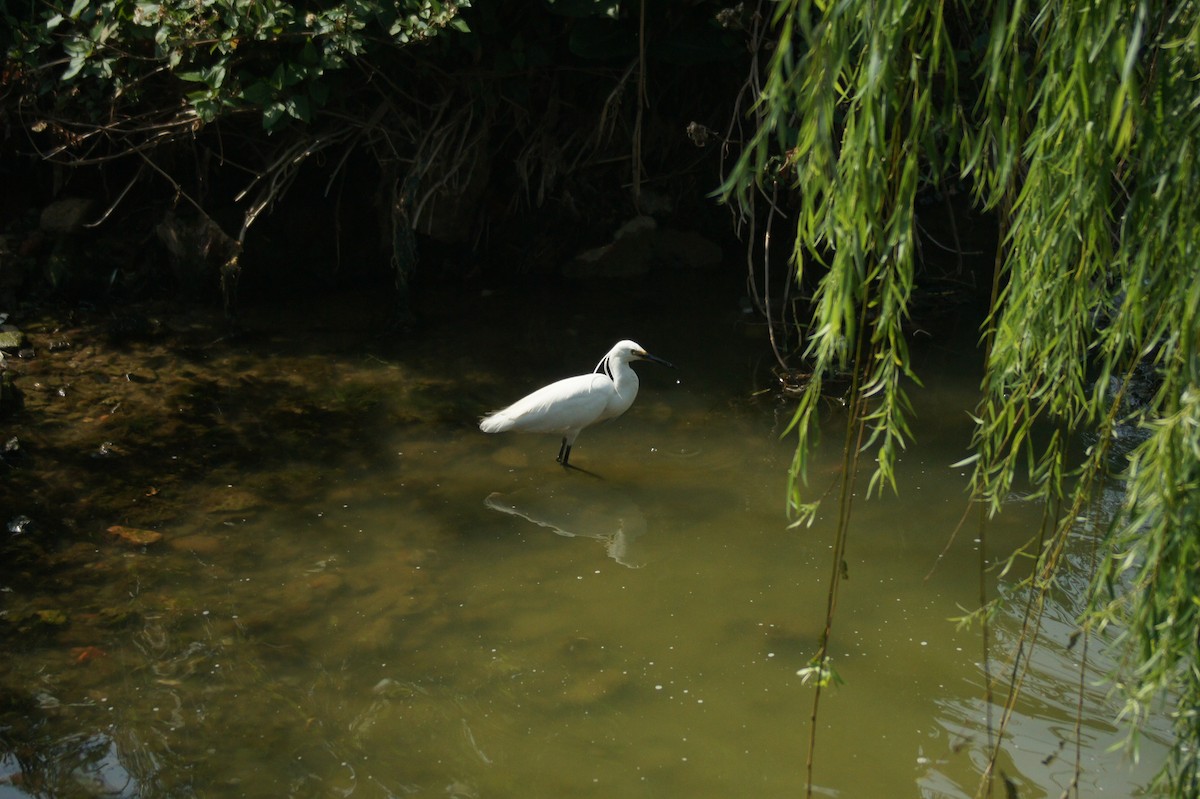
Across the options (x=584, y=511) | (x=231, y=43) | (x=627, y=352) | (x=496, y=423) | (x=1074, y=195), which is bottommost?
(x=584, y=511)

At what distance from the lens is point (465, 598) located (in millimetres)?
3664

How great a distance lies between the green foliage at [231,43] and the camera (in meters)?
5.19

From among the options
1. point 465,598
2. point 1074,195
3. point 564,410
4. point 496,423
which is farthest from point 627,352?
point 1074,195

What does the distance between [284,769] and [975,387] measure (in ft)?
12.5

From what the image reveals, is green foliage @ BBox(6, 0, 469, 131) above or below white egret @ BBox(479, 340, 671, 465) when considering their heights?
above

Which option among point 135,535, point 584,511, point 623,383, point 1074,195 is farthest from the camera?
point 623,383

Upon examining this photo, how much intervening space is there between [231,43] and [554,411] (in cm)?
232

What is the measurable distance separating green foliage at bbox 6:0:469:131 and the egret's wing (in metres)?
1.79

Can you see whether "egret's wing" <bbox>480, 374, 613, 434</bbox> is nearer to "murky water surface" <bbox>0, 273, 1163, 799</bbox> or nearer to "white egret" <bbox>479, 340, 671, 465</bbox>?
"white egret" <bbox>479, 340, 671, 465</bbox>

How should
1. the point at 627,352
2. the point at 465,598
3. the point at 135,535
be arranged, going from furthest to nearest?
the point at 627,352, the point at 135,535, the point at 465,598

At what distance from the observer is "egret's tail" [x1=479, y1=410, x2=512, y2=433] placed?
15.6 feet

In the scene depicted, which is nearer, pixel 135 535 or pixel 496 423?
pixel 135 535

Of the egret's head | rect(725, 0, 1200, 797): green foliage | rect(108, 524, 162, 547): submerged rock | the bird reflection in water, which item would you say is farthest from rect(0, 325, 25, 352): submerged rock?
rect(725, 0, 1200, 797): green foliage

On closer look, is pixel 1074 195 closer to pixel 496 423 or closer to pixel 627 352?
pixel 496 423
